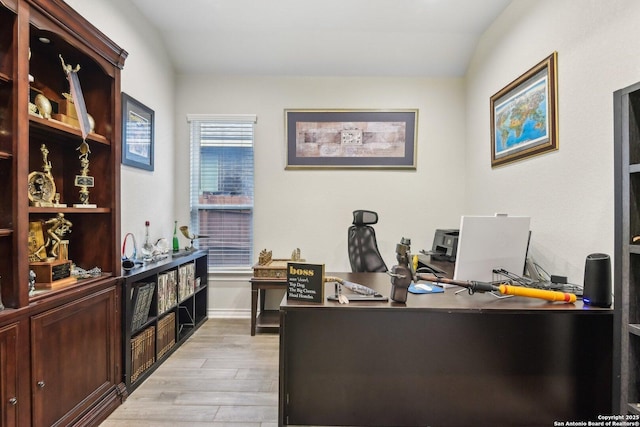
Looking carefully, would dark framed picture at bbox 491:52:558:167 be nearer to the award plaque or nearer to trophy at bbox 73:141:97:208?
trophy at bbox 73:141:97:208

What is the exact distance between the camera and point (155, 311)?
2607 mm

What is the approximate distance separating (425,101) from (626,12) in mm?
2110

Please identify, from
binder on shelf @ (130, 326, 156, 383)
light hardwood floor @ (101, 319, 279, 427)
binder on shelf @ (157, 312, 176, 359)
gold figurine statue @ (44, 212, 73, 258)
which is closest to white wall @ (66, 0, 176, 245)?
gold figurine statue @ (44, 212, 73, 258)

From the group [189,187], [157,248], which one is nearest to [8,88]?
[157,248]

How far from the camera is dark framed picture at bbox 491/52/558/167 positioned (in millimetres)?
2289

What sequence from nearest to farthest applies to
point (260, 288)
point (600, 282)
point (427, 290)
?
point (600, 282) → point (427, 290) → point (260, 288)

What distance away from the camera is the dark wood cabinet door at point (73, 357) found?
1542 mm

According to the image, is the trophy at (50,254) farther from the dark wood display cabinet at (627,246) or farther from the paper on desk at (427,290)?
the dark wood display cabinet at (627,246)

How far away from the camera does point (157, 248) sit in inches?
117

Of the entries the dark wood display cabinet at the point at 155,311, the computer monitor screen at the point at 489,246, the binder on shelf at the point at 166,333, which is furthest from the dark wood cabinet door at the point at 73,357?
the computer monitor screen at the point at 489,246

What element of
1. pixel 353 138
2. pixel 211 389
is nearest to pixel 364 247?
pixel 353 138

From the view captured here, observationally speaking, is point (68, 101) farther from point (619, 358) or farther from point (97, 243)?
point (619, 358)

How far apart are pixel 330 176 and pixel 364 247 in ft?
3.87

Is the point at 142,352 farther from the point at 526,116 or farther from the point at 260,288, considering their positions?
the point at 526,116
